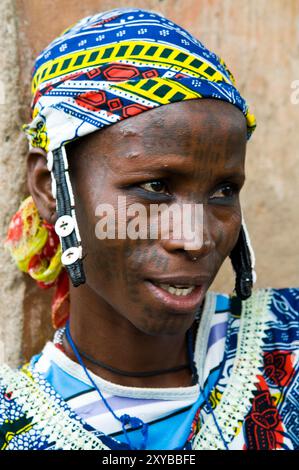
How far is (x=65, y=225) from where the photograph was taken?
66.7 inches

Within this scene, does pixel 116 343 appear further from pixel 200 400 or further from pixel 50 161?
pixel 50 161

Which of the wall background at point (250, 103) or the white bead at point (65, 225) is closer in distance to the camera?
the white bead at point (65, 225)

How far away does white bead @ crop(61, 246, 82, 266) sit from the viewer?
5.49 ft

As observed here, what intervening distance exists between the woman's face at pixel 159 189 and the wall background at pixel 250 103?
51 cm

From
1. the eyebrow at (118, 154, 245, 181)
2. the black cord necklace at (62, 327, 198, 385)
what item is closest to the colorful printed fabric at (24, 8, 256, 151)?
the eyebrow at (118, 154, 245, 181)

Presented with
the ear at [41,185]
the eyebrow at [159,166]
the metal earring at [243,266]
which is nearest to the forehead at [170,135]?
the eyebrow at [159,166]

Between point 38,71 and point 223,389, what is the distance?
1.03 m

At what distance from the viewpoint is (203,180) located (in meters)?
1.65

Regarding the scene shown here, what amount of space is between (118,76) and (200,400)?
914 mm

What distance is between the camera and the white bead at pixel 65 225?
1686mm

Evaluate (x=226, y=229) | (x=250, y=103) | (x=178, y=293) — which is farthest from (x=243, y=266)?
(x=250, y=103)

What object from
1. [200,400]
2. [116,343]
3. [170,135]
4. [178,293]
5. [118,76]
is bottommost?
[200,400]

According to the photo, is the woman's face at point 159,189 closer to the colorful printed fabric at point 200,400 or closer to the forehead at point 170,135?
the forehead at point 170,135

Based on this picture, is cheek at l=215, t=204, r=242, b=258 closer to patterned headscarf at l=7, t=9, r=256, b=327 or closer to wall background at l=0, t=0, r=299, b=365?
patterned headscarf at l=7, t=9, r=256, b=327
